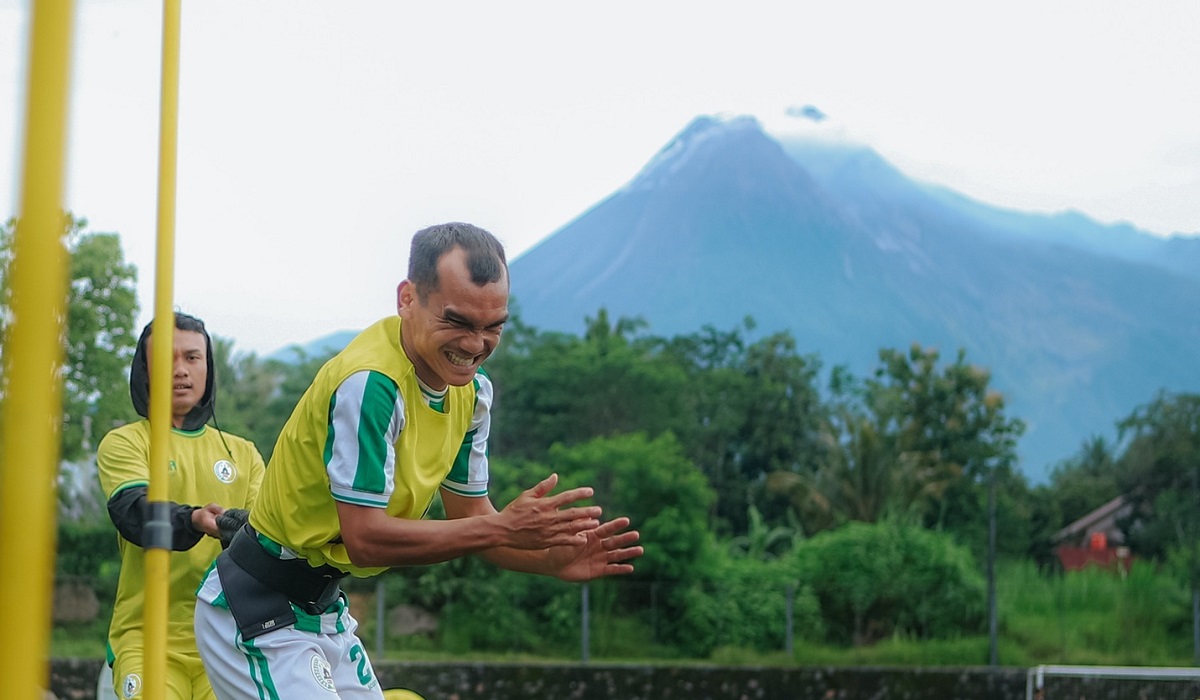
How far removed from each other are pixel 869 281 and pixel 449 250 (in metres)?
94.5

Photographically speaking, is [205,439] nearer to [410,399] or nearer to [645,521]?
[410,399]

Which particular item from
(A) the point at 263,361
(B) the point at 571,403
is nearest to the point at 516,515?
(B) the point at 571,403

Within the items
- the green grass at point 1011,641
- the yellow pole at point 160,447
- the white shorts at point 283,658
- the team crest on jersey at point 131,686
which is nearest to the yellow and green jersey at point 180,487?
the team crest on jersey at point 131,686

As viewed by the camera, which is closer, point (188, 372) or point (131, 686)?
point (131, 686)

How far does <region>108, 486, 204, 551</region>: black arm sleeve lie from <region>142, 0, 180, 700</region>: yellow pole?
1625mm

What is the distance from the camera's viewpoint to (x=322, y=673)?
12.2 feet

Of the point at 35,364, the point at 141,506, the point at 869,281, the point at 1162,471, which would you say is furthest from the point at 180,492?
the point at 869,281

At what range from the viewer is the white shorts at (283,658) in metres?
3.67

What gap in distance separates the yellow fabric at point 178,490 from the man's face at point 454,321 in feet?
4.29

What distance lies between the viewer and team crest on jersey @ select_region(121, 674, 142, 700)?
4.52 metres

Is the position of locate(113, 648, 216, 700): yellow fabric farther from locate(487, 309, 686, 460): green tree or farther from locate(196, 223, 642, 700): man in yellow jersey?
locate(487, 309, 686, 460): green tree

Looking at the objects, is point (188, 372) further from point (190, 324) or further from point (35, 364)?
point (35, 364)

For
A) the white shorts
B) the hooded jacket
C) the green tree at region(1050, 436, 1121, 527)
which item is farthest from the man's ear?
the green tree at region(1050, 436, 1121, 527)

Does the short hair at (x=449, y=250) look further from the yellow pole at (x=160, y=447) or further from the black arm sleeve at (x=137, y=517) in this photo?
the black arm sleeve at (x=137, y=517)
